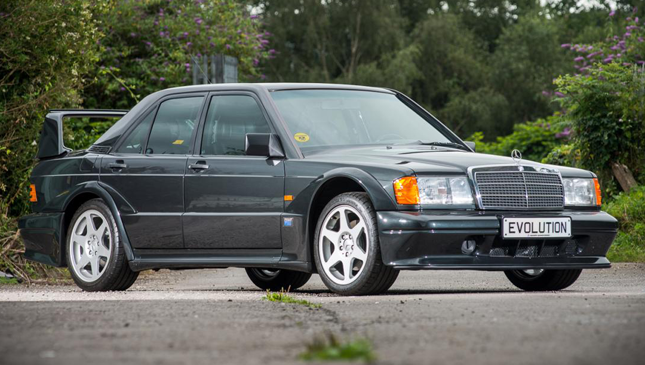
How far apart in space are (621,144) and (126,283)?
24.5 ft

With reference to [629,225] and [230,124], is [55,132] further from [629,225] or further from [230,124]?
[629,225]

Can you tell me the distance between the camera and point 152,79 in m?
19.0

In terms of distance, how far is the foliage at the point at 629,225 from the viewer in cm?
1188

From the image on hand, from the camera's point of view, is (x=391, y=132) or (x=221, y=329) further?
(x=391, y=132)

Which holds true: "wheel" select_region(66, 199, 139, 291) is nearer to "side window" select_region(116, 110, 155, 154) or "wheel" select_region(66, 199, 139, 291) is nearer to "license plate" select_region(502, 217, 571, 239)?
"side window" select_region(116, 110, 155, 154)

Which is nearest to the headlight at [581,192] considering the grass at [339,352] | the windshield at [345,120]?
the windshield at [345,120]

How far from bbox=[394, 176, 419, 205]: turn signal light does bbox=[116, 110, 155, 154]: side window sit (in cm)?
270

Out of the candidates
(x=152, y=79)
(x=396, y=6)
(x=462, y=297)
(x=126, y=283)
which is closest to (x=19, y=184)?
(x=126, y=283)

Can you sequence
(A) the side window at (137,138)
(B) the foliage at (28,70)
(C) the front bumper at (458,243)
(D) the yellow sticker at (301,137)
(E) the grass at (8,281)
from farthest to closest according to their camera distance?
(B) the foliage at (28,70) < (E) the grass at (8,281) < (A) the side window at (137,138) < (D) the yellow sticker at (301,137) < (C) the front bumper at (458,243)

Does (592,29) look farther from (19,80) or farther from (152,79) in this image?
(19,80)

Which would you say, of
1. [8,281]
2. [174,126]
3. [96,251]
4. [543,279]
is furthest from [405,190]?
[8,281]

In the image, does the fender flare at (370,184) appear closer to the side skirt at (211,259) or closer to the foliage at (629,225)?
the side skirt at (211,259)

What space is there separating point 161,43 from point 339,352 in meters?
16.3

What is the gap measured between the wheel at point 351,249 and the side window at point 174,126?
64.2 inches
